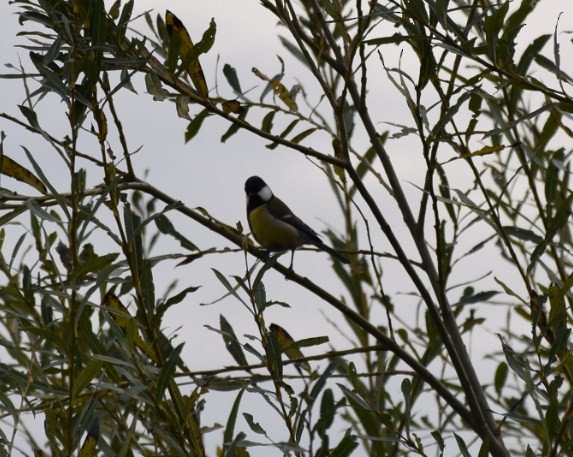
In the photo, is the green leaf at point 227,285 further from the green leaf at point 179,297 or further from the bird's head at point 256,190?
the bird's head at point 256,190

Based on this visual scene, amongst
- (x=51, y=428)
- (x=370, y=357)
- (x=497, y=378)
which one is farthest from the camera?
(x=370, y=357)

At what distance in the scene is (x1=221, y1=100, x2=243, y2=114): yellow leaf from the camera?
2408 millimetres

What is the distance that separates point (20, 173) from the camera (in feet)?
6.79

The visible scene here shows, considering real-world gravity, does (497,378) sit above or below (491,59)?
below

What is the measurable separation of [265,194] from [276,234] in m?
0.69

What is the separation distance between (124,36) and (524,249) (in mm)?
1208

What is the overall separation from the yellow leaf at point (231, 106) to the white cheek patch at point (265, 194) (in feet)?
11.9

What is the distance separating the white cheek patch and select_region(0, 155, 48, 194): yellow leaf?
4014 mm

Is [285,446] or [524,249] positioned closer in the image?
[285,446]

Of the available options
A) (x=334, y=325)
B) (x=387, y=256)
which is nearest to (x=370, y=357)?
(x=334, y=325)

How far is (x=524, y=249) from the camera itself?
264 centimetres

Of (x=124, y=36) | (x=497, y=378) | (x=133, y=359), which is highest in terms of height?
(x=124, y=36)

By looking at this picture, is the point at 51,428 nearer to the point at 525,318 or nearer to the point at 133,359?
the point at 133,359

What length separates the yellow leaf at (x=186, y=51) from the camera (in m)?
2.20
